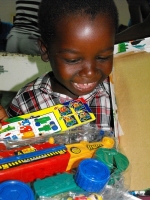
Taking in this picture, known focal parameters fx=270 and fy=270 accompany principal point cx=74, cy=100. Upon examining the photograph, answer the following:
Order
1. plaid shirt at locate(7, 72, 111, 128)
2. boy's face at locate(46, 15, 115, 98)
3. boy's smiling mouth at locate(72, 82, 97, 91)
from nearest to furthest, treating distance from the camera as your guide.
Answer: boy's face at locate(46, 15, 115, 98) → boy's smiling mouth at locate(72, 82, 97, 91) → plaid shirt at locate(7, 72, 111, 128)

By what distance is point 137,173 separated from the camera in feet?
1.74

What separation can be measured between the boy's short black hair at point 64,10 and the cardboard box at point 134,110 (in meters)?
0.11

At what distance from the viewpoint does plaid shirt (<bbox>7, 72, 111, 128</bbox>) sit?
0.82 metres

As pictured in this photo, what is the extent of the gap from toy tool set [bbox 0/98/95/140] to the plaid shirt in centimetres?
28

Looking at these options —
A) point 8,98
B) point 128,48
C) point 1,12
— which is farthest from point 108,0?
point 1,12

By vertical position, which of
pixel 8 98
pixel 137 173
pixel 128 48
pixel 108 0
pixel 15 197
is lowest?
pixel 8 98

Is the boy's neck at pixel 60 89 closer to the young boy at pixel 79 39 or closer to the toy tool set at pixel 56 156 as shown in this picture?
the young boy at pixel 79 39

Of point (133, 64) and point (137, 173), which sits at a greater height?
point (133, 64)

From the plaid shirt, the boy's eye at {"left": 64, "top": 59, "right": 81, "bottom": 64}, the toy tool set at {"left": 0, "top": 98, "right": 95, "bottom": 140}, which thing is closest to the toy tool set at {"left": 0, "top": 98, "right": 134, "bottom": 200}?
the toy tool set at {"left": 0, "top": 98, "right": 95, "bottom": 140}

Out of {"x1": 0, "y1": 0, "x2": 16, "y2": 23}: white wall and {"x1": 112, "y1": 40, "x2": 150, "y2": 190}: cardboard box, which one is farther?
{"x1": 0, "y1": 0, "x2": 16, "y2": 23}: white wall

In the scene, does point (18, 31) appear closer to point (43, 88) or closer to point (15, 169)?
point (43, 88)

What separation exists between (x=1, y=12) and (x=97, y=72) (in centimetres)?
154

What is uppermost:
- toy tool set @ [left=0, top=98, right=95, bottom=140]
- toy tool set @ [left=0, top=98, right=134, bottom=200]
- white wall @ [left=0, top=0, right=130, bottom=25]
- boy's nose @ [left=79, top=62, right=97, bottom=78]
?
white wall @ [left=0, top=0, right=130, bottom=25]

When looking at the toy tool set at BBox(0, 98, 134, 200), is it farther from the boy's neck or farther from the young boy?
the boy's neck
